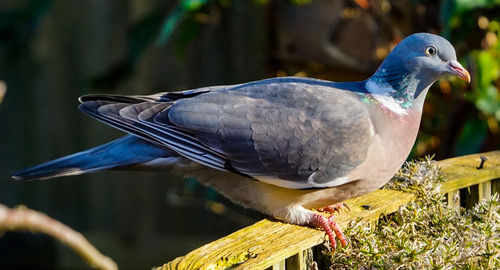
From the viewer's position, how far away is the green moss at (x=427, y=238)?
167 centimetres

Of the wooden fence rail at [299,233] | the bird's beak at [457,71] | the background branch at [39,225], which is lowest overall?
the wooden fence rail at [299,233]

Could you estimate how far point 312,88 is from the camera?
90.3 inches

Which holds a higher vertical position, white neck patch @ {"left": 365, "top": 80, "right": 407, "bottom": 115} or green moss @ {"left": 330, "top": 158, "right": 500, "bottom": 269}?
white neck patch @ {"left": 365, "top": 80, "right": 407, "bottom": 115}

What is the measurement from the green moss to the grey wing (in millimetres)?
276

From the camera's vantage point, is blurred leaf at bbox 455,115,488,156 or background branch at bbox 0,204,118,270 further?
blurred leaf at bbox 455,115,488,156

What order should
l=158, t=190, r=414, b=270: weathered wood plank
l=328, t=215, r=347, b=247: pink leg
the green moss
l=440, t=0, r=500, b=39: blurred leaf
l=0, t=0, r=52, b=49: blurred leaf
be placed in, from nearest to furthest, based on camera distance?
l=158, t=190, r=414, b=270: weathered wood plank
the green moss
l=328, t=215, r=347, b=247: pink leg
l=440, t=0, r=500, b=39: blurred leaf
l=0, t=0, r=52, b=49: blurred leaf

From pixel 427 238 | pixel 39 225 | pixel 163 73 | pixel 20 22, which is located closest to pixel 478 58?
pixel 427 238

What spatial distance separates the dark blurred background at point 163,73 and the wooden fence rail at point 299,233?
4.36 ft

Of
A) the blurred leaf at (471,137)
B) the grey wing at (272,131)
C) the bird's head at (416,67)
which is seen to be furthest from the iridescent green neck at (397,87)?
the blurred leaf at (471,137)

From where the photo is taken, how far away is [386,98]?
2338 mm

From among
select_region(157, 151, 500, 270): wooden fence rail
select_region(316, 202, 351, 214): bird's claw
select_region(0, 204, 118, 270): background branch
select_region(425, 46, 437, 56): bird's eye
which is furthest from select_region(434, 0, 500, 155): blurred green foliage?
select_region(0, 204, 118, 270): background branch

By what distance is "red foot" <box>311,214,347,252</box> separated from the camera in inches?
72.7

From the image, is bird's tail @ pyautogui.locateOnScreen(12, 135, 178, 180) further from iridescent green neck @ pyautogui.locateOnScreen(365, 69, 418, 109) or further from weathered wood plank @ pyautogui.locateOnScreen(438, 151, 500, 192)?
weathered wood plank @ pyautogui.locateOnScreen(438, 151, 500, 192)

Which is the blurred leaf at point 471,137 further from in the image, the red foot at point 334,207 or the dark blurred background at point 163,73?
the red foot at point 334,207
